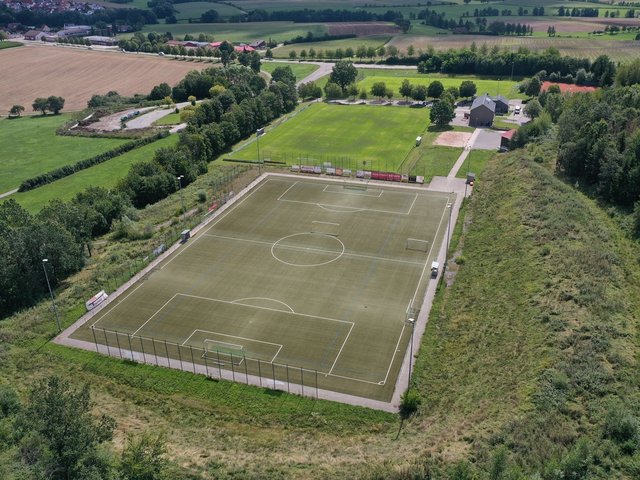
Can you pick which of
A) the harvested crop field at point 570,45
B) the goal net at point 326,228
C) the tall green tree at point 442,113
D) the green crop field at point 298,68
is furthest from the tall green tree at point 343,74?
the goal net at point 326,228

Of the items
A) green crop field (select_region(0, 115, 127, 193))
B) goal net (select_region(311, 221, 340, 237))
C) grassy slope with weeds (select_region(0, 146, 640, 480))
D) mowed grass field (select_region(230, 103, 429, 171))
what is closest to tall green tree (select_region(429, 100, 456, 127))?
mowed grass field (select_region(230, 103, 429, 171))

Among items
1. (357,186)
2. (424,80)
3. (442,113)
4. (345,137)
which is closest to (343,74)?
(424,80)

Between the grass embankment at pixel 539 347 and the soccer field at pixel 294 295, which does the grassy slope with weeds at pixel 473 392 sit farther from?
the soccer field at pixel 294 295

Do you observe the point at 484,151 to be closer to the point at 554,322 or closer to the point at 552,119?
the point at 552,119

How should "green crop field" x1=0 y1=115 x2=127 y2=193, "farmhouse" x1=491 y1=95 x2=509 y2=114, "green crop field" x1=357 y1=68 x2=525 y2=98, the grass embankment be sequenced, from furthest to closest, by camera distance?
"green crop field" x1=357 y1=68 x2=525 y2=98 → "farmhouse" x1=491 y1=95 x2=509 y2=114 → "green crop field" x1=0 y1=115 x2=127 y2=193 → the grass embankment

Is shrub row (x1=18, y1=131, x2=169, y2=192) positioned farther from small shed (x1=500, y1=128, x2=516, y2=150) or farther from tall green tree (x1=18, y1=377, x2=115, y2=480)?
small shed (x1=500, y1=128, x2=516, y2=150)

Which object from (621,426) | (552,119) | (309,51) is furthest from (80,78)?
(621,426)

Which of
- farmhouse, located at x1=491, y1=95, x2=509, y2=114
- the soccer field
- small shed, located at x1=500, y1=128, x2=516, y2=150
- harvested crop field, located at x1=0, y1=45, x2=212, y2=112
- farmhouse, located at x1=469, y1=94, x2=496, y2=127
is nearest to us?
the soccer field
